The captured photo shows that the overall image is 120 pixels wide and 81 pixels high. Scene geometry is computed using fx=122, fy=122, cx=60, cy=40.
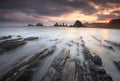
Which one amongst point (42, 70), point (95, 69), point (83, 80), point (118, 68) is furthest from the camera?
point (118, 68)

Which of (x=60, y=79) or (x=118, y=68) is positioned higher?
(x=60, y=79)

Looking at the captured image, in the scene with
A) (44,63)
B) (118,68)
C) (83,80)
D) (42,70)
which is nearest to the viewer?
(83,80)

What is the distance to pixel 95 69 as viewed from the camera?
9.34m

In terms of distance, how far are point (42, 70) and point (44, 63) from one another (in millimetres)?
1573

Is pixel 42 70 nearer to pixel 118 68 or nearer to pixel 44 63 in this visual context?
pixel 44 63

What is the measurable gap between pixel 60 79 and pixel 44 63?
426cm

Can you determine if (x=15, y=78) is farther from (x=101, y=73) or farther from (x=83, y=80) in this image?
(x=101, y=73)

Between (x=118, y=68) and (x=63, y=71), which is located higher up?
(x=63, y=71)

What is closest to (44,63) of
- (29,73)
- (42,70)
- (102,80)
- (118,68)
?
(42,70)

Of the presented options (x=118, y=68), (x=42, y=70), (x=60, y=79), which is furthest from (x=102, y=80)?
(x=42, y=70)

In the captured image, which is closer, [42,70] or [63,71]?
[63,71]

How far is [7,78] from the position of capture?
306 inches

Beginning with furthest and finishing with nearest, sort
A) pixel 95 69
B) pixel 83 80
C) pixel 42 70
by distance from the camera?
pixel 42 70 < pixel 95 69 < pixel 83 80

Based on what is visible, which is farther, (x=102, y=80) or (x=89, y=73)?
(x=89, y=73)
